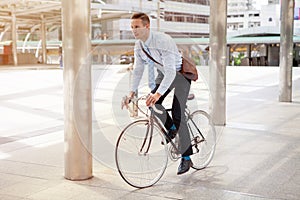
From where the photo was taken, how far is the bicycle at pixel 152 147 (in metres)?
4.07

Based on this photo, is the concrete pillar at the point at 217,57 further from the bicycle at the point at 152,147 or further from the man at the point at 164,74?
the man at the point at 164,74

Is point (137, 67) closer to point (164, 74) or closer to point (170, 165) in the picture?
point (164, 74)

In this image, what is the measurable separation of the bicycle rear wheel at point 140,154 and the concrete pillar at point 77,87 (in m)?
0.43

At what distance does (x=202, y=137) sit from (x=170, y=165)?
50 centimetres

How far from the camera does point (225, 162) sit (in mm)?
5000

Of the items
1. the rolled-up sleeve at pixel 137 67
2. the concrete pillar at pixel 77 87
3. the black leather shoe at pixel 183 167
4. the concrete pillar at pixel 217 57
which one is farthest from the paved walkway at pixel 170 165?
the rolled-up sleeve at pixel 137 67

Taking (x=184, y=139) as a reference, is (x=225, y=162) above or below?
below

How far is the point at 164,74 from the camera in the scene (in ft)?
13.4

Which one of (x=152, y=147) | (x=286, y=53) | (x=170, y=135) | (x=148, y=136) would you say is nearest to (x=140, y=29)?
(x=148, y=136)

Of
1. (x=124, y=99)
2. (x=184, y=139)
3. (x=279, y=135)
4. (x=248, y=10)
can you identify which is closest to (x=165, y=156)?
(x=184, y=139)

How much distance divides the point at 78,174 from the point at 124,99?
91 cm

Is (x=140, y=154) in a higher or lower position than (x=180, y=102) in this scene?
lower

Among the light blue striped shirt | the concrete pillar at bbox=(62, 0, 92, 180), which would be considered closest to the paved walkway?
the concrete pillar at bbox=(62, 0, 92, 180)

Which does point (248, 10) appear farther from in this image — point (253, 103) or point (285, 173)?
point (285, 173)
